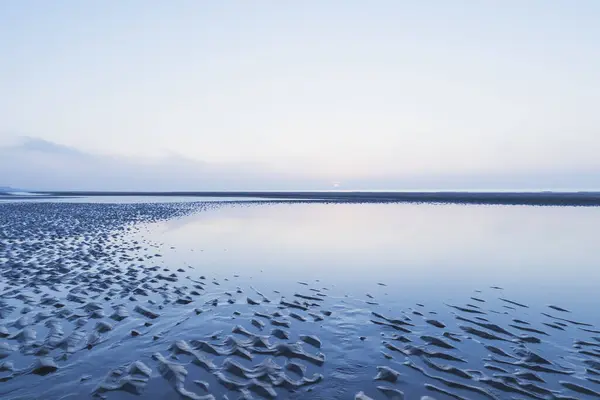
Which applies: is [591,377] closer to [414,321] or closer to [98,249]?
[414,321]

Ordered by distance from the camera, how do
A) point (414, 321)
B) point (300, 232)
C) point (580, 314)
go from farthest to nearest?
point (300, 232) → point (580, 314) → point (414, 321)

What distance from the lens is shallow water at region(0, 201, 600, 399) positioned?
6.19 meters

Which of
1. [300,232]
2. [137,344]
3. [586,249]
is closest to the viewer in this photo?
[137,344]

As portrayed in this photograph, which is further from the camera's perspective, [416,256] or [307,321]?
[416,256]

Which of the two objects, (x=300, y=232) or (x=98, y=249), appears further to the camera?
(x=300, y=232)

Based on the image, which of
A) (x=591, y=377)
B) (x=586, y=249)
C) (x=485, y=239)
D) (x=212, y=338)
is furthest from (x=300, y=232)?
(x=591, y=377)

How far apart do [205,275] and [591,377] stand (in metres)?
12.6

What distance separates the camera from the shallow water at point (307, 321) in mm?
6191

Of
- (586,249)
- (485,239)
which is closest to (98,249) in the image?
(485,239)

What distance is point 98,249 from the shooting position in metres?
20.5

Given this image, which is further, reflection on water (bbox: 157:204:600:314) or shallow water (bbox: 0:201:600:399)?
reflection on water (bbox: 157:204:600:314)

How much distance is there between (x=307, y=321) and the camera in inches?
374

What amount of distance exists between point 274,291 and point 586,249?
20855 mm

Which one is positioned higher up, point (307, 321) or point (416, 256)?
point (416, 256)
